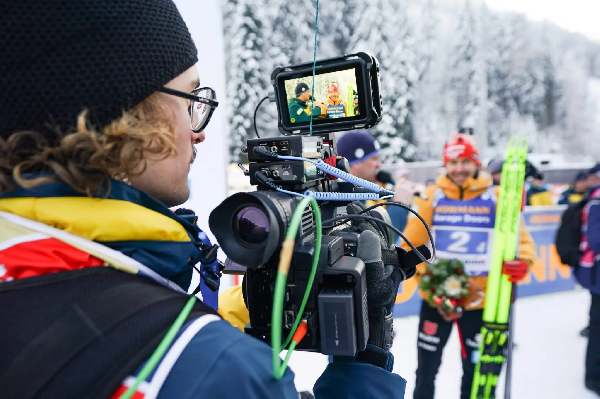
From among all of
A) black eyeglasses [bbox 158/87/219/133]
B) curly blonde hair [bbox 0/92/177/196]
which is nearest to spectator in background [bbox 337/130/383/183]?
black eyeglasses [bbox 158/87/219/133]

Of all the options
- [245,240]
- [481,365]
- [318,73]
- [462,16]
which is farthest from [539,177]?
[462,16]

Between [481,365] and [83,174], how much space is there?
271 cm

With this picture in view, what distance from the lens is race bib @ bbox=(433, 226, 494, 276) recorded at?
9.31 ft

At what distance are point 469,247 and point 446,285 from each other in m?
0.40

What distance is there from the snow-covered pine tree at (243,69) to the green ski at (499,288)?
24.4 feet

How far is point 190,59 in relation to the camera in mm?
768

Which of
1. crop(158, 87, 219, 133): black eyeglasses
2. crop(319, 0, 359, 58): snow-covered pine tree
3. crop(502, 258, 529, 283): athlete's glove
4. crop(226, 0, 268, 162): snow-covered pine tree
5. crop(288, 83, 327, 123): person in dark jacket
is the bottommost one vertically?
crop(502, 258, 529, 283): athlete's glove

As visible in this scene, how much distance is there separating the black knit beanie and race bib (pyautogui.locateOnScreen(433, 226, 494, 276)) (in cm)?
273

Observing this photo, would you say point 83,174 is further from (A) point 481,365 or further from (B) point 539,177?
(B) point 539,177

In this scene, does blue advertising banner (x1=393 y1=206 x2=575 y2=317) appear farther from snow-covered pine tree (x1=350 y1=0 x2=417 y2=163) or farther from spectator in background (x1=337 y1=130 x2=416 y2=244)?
snow-covered pine tree (x1=350 y1=0 x2=417 y2=163)

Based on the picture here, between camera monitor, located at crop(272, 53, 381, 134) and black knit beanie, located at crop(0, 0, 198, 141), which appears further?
camera monitor, located at crop(272, 53, 381, 134)

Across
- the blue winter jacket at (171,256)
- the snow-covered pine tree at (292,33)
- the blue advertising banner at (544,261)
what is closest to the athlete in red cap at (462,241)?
the blue winter jacket at (171,256)

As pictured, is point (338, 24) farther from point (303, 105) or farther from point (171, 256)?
point (171, 256)

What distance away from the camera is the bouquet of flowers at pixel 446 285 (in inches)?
104
